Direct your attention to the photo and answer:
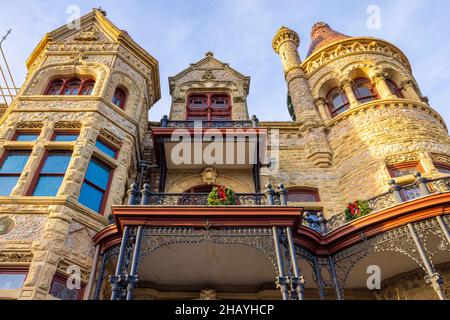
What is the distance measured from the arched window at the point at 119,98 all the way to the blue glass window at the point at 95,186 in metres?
3.68

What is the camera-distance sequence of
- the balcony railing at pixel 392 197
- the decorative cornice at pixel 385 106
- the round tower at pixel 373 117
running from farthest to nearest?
the decorative cornice at pixel 385 106 → the round tower at pixel 373 117 → the balcony railing at pixel 392 197

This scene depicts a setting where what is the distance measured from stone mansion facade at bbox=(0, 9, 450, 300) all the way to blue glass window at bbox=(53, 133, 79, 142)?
64 millimetres

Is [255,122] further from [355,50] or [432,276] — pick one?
[432,276]

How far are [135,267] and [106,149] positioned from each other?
18.3ft

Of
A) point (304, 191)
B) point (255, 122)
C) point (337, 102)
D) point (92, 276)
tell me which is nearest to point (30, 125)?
point (92, 276)

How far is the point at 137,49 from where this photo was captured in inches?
642

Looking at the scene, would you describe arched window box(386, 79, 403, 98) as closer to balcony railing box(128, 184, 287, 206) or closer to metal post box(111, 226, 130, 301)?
balcony railing box(128, 184, 287, 206)

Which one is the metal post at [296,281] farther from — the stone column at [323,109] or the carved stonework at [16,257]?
the stone column at [323,109]

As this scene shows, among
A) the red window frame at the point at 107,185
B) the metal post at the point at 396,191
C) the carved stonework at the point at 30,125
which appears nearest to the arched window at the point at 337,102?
the metal post at the point at 396,191

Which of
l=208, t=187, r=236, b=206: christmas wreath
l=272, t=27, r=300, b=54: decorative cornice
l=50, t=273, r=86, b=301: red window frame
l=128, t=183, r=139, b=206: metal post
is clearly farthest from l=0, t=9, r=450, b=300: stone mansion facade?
l=272, t=27, r=300, b=54: decorative cornice

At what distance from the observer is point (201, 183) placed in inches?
545

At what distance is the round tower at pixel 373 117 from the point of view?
12.7 metres

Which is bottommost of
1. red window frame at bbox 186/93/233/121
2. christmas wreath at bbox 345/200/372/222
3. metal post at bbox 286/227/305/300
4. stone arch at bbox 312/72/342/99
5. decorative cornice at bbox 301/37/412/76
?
metal post at bbox 286/227/305/300

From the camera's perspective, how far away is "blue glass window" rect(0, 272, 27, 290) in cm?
830
